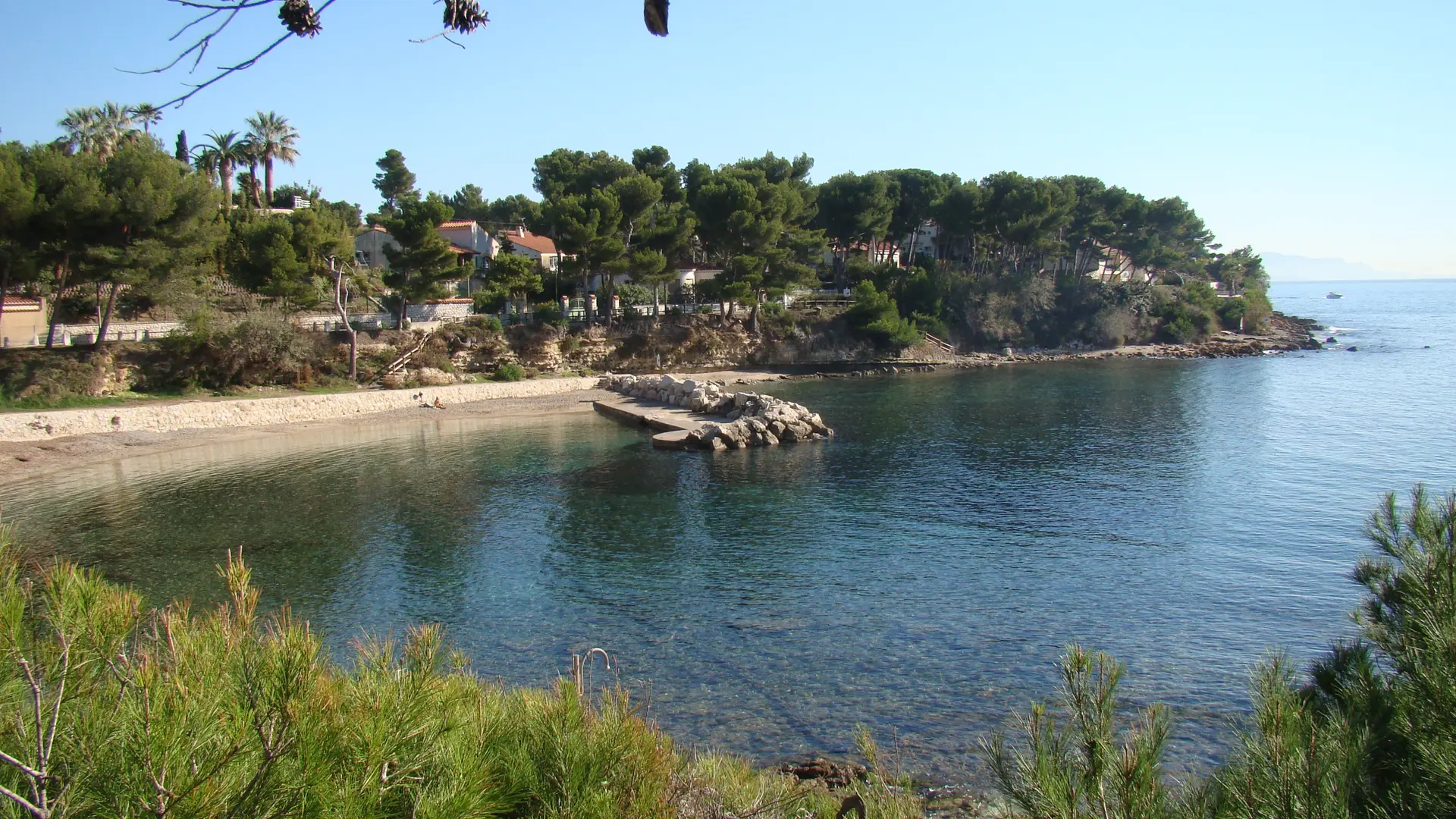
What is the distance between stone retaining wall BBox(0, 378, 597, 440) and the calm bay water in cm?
336

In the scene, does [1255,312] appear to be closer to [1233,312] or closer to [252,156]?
[1233,312]

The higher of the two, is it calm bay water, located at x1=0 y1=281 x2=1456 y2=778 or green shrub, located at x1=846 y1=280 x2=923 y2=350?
green shrub, located at x1=846 y1=280 x2=923 y2=350

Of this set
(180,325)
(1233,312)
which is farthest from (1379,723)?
(1233,312)

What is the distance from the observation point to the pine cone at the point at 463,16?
355 centimetres

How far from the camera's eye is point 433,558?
18188 millimetres

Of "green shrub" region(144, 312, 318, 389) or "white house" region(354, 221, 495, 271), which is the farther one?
"white house" region(354, 221, 495, 271)

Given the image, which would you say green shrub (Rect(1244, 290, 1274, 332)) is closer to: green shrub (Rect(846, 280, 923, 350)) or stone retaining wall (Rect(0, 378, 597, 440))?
green shrub (Rect(846, 280, 923, 350))

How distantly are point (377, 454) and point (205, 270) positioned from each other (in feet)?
58.7

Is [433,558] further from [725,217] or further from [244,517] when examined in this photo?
[725,217]

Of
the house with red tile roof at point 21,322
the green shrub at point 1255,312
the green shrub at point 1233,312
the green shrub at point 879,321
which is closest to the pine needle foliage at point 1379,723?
the house with red tile roof at point 21,322

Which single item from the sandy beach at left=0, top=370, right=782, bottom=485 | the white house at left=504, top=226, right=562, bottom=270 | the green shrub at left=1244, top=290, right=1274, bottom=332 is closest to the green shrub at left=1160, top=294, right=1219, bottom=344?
the green shrub at left=1244, top=290, right=1274, bottom=332

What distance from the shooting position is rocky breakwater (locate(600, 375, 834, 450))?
103 feet

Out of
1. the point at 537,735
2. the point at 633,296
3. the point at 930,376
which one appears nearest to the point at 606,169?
the point at 633,296

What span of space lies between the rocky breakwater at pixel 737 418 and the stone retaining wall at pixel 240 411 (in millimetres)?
8471
